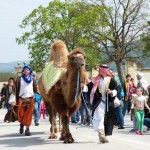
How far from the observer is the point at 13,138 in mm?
12000

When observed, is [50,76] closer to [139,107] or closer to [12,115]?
[12,115]

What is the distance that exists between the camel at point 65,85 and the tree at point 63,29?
1359 inches

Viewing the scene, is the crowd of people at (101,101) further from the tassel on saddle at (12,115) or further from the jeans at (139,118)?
the tassel on saddle at (12,115)

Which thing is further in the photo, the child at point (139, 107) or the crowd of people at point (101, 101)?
the child at point (139, 107)

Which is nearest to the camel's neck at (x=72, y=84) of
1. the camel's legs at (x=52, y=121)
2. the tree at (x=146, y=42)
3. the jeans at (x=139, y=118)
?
the camel's legs at (x=52, y=121)

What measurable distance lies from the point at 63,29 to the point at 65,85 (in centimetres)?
4598

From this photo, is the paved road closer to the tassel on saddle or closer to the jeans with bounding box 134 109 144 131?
the jeans with bounding box 134 109 144 131

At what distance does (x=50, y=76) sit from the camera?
1127cm

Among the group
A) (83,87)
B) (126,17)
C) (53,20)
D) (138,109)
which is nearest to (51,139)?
(83,87)

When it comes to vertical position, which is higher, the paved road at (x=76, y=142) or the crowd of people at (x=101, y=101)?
the crowd of people at (x=101, y=101)

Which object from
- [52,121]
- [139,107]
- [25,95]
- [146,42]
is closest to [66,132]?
[52,121]

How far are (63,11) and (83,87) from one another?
49.7 meters

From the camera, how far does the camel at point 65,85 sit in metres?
10.1

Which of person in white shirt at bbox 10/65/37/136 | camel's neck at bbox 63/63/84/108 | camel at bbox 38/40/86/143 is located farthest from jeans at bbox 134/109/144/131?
camel's neck at bbox 63/63/84/108
